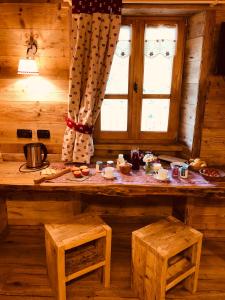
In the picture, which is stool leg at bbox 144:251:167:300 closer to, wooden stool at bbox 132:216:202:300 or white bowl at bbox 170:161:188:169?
wooden stool at bbox 132:216:202:300

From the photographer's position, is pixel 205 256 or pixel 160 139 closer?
pixel 205 256

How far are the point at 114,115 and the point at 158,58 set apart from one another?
0.67 meters

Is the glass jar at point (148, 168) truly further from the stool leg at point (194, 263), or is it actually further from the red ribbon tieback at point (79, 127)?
the stool leg at point (194, 263)

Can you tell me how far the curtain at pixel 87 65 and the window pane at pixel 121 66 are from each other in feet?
0.88

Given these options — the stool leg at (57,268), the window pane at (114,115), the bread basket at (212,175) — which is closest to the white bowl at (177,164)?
the bread basket at (212,175)

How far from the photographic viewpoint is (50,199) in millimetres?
2541

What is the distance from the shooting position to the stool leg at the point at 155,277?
1661mm

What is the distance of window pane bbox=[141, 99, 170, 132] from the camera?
102 inches

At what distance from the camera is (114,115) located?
2604 millimetres

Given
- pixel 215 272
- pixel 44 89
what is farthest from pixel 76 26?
pixel 215 272

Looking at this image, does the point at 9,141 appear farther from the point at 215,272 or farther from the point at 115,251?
the point at 215,272

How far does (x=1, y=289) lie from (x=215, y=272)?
1658 millimetres

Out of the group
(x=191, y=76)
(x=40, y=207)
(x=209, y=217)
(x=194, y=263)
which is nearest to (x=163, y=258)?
(x=194, y=263)

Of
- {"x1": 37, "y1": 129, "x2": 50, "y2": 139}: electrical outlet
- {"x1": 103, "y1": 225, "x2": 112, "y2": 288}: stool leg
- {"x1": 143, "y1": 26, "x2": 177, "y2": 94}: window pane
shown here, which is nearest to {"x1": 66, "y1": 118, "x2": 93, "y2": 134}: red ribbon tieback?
{"x1": 37, "y1": 129, "x2": 50, "y2": 139}: electrical outlet
